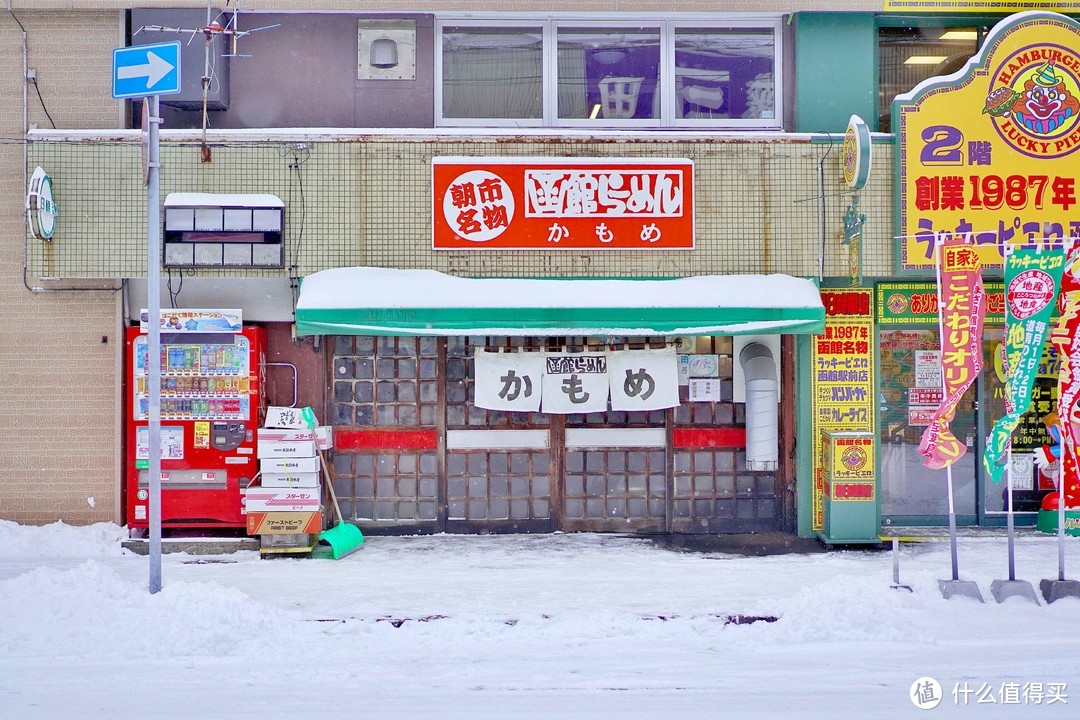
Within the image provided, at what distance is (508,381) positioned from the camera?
10.9 metres

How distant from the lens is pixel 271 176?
10648 mm

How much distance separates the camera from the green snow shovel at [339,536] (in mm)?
10289

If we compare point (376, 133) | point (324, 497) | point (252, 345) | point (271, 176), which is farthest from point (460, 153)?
point (324, 497)

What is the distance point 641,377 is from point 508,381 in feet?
5.32

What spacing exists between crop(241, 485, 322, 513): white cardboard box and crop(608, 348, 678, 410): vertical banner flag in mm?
3772

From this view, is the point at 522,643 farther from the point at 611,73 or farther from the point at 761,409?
the point at 611,73

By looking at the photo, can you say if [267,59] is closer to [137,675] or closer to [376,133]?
[376,133]

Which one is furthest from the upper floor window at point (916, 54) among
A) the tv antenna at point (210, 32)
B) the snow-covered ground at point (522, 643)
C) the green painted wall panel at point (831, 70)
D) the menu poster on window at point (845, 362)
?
the tv antenna at point (210, 32)

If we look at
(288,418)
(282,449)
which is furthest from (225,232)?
(282,449)

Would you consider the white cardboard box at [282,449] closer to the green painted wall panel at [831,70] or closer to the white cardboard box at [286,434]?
the white cardboard box at [286,434]

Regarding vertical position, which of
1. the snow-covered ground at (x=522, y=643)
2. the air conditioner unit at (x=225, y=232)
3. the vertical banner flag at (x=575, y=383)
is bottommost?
the snow-covered ground at (x=522, y=643)

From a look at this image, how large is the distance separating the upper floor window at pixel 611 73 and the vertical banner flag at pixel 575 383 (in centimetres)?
300

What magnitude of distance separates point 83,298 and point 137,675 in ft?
18.9

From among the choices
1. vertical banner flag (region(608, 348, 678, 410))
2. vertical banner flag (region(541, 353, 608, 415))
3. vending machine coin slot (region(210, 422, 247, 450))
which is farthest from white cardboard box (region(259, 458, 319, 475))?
vertical banner flag (region(608, 348, 678, 410))
